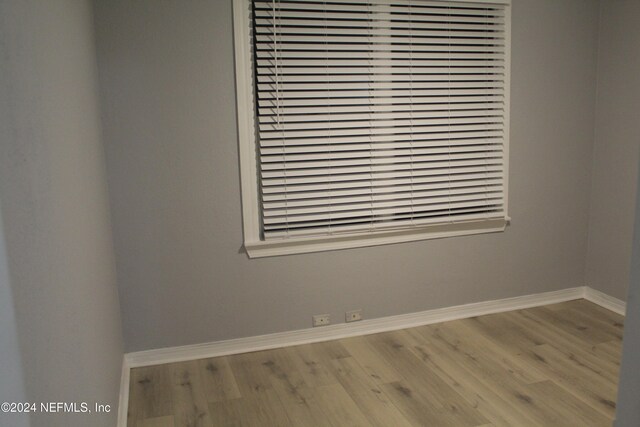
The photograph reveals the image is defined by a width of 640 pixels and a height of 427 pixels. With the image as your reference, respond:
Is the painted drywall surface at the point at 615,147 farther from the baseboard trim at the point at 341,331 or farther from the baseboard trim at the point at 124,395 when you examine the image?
the baseboard trim at the point at 124,395

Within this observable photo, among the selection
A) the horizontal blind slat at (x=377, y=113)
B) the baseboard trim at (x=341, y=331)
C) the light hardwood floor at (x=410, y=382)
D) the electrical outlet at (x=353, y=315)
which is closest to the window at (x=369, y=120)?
the horizontal blind slat at (x=377, y=113)

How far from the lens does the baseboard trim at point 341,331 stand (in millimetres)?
3164

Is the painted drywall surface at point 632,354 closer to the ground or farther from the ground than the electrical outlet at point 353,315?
farther from the ground

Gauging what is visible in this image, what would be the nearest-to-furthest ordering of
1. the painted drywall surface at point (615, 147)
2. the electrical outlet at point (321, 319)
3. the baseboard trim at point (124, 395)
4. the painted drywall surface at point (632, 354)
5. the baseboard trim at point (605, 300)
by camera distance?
the painted drywall surface at point (632, 354) < the baseboard trim at point (124, 395) < the electrical outlet at point (321, 319) < the painted drywall surface at point (615, 147) < the baseboard trim at point (605, 300)

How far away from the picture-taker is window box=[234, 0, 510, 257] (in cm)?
310

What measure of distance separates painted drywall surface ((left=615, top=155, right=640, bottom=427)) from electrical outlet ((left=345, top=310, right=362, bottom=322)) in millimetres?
2861

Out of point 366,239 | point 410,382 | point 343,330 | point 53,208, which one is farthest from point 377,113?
point 53,208

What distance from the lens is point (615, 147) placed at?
3752 millimetres

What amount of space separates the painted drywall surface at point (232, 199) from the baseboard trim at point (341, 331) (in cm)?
5

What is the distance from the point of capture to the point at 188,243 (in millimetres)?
3119

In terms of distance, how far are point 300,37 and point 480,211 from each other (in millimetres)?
1778

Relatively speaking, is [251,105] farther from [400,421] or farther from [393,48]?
[400,421]

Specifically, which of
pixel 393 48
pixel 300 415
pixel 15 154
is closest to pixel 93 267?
pixel 15 154

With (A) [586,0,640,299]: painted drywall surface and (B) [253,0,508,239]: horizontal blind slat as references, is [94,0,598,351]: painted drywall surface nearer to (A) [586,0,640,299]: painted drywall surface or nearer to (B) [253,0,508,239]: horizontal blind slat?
(A) [586,0,640,299]: painted drywall surface
